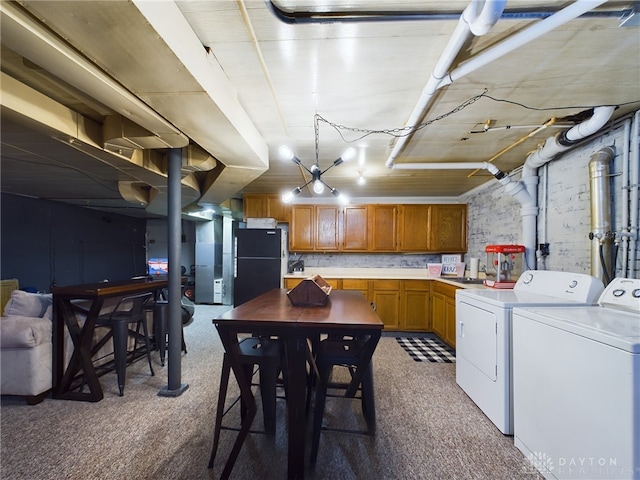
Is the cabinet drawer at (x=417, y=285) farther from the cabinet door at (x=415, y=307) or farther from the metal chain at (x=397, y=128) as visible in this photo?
the metal chain at (x=397, y=128)

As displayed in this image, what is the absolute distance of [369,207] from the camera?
474 centimetres

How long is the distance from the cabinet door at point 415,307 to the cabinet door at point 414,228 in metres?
0.66

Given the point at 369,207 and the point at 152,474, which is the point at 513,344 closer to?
the point at 152,474

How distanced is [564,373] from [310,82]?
2.27 m

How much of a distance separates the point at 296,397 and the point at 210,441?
0.80m

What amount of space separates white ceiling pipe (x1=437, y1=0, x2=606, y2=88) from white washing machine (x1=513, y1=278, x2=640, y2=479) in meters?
1.44

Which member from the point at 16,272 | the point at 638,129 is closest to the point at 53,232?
the point at 16,272

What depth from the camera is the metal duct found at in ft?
6.84

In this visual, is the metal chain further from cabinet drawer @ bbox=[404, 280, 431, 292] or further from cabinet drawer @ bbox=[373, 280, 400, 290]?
cabinet drawer @ bbox=[404, 280, 431, 292]

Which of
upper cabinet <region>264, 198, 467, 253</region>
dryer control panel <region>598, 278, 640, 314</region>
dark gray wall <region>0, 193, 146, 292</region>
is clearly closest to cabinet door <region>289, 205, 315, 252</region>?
upper cabinet <region>264, 198, 467, 253</region>

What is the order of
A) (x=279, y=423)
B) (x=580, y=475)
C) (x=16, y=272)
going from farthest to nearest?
1. (x=16, y=272)
2. (x=279, y=423)
3. (x=580, y=475)

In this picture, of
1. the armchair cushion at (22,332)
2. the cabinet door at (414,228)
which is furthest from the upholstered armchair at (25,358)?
the cabinet door at (414,228)

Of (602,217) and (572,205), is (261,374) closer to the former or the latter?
(602,217)

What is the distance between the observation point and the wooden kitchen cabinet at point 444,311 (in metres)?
3.45
